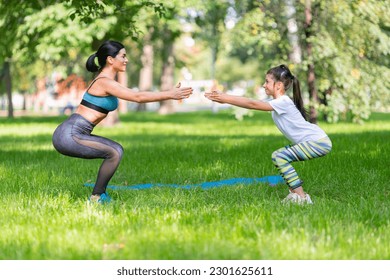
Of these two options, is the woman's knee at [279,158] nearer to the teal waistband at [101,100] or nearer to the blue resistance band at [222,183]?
the blue resistance band at [222,183]

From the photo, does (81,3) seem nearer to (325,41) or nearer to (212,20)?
(325,41)

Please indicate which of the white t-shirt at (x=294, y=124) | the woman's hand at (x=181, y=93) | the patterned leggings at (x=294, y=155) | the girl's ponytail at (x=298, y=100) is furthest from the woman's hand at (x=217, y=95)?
the girl's ponytail at (x=298, y=100)

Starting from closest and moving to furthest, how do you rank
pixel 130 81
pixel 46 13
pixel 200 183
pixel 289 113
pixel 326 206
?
pixel 326 206 → pixel 289 113 → pixel 200 183 → pixel 46 13 → pixel 130 81

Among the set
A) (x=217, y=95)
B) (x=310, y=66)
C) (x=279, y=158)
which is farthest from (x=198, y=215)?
(x=310, y=66)

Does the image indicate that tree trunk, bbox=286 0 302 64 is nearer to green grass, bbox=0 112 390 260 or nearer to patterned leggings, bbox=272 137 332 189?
green grass, bbox=0 112 390 260

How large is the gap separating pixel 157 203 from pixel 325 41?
33.3 ft

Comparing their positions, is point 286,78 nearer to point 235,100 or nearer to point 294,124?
point 294,124

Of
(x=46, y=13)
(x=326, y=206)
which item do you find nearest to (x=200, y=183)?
(x=326, y=206)

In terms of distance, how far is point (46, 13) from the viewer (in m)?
16.4

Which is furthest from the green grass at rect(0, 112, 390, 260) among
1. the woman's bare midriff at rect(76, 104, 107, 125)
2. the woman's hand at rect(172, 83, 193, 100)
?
the woman's hand at rect(172, 83, 193, 100)

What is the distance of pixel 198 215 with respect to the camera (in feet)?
18.2

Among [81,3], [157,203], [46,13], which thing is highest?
[46,13]

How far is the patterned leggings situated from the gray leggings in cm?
166

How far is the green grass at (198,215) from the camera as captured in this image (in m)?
4.44
